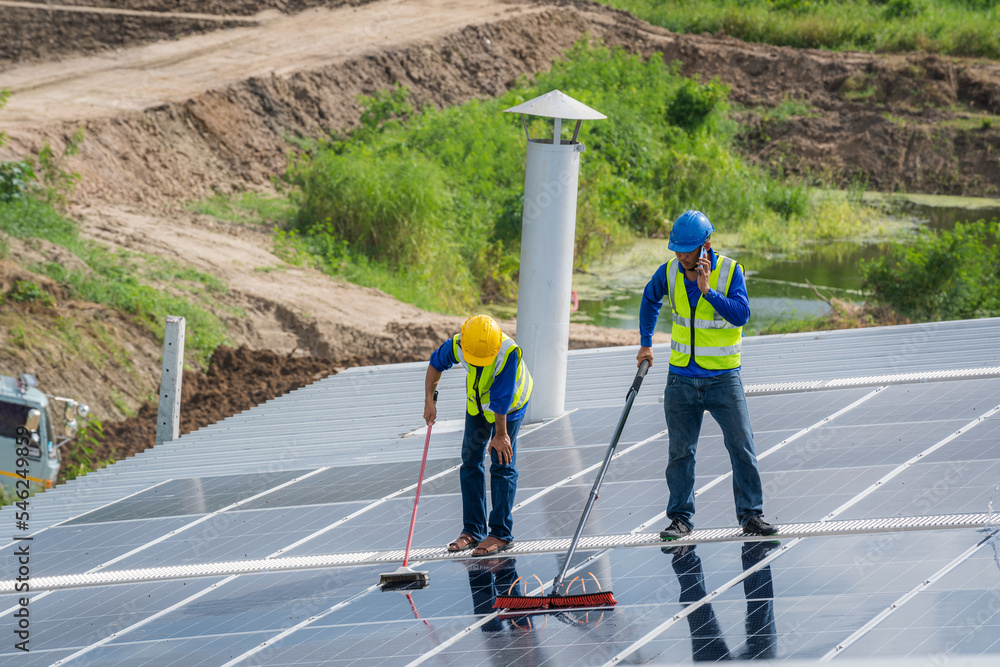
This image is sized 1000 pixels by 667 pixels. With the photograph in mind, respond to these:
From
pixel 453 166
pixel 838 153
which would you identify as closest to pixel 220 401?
pixel 453 166

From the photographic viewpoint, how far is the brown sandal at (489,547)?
7324 mm

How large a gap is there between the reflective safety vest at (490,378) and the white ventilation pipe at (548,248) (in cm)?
289

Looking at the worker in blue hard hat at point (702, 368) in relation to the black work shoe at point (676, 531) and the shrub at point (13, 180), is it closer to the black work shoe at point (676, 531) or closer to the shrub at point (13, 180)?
the black work shoe at point (676, 531)

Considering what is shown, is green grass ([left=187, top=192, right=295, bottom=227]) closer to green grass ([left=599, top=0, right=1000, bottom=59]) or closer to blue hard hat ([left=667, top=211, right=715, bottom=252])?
blue hard hat ([left=667, top=211, right=715, bottom=252])

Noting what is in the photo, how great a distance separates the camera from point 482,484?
24.9 ft

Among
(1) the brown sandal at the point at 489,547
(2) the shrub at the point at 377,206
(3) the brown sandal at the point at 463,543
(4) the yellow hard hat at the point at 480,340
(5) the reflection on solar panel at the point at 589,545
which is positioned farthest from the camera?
(2) the shrub at the point at 377,206

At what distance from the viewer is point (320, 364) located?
2031 cm

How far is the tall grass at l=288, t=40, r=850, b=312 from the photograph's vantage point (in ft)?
90.2

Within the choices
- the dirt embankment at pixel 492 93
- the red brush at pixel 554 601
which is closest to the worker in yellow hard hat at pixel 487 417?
the red brush at pixel 554 601

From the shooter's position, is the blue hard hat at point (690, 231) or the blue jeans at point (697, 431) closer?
the blue hard hat at point (690, 231)

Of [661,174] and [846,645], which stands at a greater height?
[661,174]

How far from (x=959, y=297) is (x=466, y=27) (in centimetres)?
2649

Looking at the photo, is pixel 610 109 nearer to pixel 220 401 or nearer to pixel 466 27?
pixel 466 27
